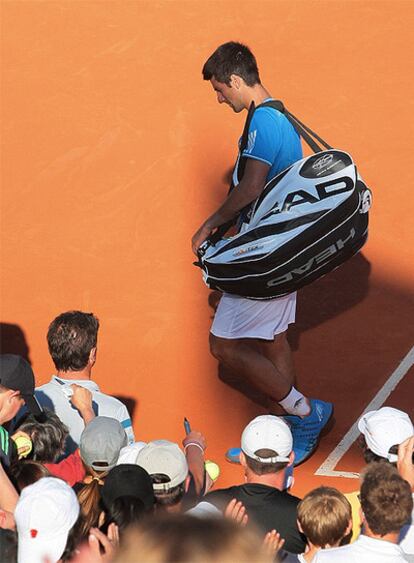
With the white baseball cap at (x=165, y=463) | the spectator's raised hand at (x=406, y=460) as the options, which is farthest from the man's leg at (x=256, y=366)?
the white baseball cap at (x=165, y=463)

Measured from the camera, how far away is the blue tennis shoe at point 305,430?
6754 millimetres

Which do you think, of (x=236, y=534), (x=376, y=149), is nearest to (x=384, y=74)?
(x=376, y=149)

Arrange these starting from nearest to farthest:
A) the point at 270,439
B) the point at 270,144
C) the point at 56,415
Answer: the point at 270,439 < the point at 56,415 < the point at 270,144

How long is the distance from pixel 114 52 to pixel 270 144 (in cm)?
502

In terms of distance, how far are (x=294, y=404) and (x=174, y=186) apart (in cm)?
330

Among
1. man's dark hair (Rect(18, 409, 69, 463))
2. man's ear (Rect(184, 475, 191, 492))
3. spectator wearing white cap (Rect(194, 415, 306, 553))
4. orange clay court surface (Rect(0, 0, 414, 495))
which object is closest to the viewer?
spectator wearing white cap (Rect(194, 415, 306, 553))

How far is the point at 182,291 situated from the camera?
8.48 m

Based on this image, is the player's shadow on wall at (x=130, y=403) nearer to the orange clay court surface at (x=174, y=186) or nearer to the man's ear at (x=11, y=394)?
the orange clay court surface at (x=174, y=186)

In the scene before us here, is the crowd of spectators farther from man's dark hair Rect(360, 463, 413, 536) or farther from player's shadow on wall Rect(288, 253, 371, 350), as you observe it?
player's shadow on wall Rect(288, 253, 371, 350)

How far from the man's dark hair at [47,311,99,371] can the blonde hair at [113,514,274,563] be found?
347 centimetres

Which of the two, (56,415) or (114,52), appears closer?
(56,415)

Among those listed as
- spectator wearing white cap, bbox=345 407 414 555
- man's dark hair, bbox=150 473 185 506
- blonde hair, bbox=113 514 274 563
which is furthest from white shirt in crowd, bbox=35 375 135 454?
blonde hair, bbox=113 514 274 563

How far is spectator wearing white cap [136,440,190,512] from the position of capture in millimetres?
4312

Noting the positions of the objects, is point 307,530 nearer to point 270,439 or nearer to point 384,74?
point 270,439
